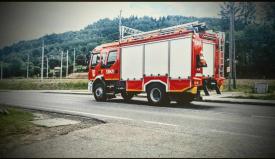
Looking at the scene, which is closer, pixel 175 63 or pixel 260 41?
pixel 175 63

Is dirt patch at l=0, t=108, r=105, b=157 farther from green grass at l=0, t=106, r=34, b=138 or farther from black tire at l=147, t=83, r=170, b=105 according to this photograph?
black tire at l=147, t=83, r=170, b=105

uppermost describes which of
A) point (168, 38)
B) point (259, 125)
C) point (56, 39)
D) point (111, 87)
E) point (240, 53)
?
point (56, 39)

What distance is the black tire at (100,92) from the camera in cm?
1452

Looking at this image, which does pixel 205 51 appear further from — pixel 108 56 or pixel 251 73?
pixel 251 73

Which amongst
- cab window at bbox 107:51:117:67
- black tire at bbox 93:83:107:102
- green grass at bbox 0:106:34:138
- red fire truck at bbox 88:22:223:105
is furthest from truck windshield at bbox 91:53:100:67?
green grass at bbox 0:106:34:138

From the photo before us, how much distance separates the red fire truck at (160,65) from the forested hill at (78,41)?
18955mm

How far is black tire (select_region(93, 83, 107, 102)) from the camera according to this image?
14.5 meters

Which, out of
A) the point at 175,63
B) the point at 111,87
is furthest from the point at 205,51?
the point at 111,87

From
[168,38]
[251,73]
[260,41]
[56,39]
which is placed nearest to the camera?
[168,38]

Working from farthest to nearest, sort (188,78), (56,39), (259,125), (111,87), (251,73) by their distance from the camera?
1. (56,39)
2. (251,73)
3. (111,87)
4. (188,78)
5. (259,125)

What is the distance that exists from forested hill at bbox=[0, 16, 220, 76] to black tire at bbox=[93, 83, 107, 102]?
1830cm

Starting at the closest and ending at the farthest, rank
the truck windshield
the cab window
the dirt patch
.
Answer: the dirt patch, the cab window, the truck windshield

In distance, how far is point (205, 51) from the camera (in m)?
12.0

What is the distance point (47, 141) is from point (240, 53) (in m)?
55.9
